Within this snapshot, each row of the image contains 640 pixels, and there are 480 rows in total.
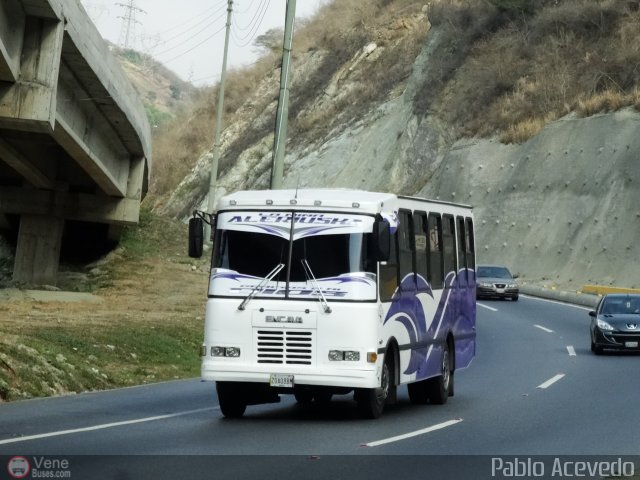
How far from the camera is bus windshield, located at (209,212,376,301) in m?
15.8

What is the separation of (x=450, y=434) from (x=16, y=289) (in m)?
25.8

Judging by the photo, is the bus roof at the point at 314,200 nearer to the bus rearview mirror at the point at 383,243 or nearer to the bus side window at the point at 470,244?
the bus rearview mirror at the point at 383,243

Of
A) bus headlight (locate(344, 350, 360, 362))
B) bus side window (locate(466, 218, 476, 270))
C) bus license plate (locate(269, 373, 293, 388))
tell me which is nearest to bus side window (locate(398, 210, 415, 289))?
bus headlight (locate(344, 350, 360, 362))

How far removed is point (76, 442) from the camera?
1295 centimetres

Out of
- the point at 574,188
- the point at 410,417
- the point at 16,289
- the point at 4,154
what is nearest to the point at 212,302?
the point at 410,417

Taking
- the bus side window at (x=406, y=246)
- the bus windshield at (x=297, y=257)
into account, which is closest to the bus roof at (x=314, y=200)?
the bus windshield at (x=297, y=257)

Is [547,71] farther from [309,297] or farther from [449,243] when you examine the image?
[309,297]

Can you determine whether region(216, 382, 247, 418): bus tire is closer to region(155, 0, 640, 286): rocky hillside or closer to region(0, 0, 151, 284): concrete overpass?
region(0, 0, 151, 284): concrete overpass

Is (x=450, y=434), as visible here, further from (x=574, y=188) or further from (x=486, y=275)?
(x=574, y=188)

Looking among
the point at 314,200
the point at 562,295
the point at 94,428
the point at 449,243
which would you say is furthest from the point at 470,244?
the point at 562,295

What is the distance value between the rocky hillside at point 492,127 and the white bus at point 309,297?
147 feet

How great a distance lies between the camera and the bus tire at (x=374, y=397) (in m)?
15.9

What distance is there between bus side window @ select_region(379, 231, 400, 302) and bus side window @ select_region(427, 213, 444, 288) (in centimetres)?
176

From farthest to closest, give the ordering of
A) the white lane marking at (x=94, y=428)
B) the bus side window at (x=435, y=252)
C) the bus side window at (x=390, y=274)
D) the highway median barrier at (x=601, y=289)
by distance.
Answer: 1. the highway median barrier at (x=601, y=289)
2. the bus side window at (x=435, y=252)
3. the bus side window at (x=390, y=274)
4. the white lane marking at (x=94, y=428)
